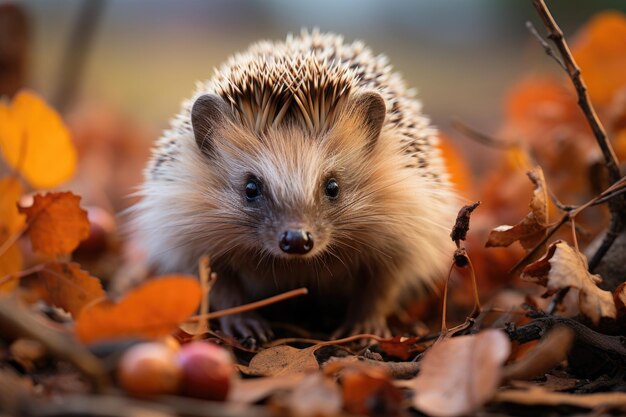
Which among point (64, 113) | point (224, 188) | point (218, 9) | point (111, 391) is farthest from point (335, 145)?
point (218, 9)

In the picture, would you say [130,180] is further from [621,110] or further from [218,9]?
[218,9]

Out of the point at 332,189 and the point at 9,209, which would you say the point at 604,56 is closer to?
the point at 332,189

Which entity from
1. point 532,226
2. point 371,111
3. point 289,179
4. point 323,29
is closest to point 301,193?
point 289,179

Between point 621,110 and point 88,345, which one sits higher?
point 621,110

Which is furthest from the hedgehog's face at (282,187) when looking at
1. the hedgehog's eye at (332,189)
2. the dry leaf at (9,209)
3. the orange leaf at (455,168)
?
the orange leaf at (455,168)

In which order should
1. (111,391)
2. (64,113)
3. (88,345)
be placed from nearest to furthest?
(111,391), (88,345), (64,113)

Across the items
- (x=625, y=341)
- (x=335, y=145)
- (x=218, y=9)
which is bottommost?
(x=625, y=341)

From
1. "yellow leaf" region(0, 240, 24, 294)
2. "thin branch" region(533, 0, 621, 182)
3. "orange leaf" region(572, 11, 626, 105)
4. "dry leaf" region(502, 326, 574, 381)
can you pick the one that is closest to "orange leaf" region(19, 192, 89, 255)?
"yellow leaf" region(0, 240, 24, 294)
